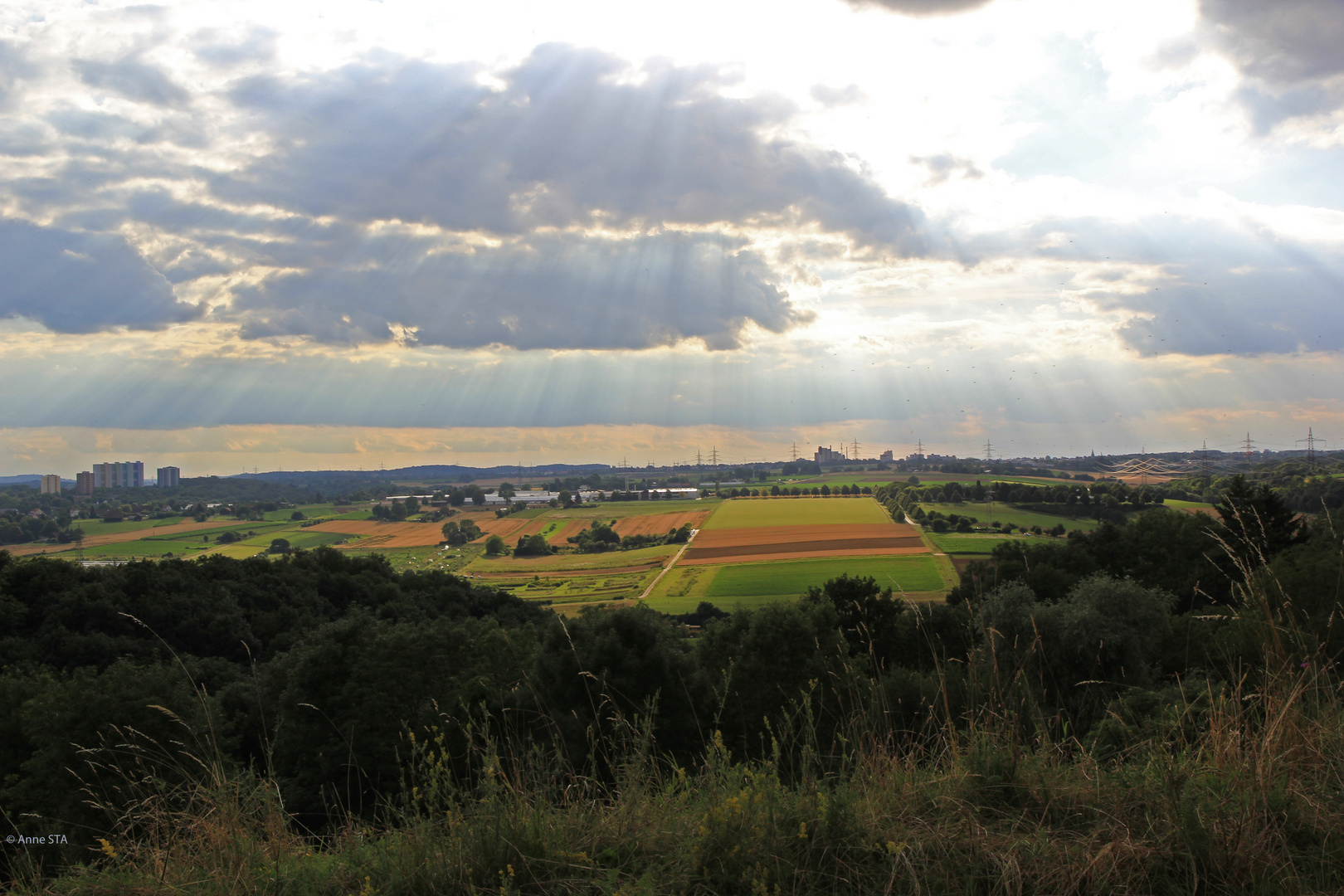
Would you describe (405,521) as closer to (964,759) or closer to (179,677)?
(179,677)

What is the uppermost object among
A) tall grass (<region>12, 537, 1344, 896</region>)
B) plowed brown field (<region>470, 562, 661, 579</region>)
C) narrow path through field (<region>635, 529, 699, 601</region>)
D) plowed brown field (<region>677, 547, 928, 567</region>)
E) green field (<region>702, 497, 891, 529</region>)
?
tall grass (<region>12, 537, 1344, 896</region>)

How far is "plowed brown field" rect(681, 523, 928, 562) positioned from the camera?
156 ft

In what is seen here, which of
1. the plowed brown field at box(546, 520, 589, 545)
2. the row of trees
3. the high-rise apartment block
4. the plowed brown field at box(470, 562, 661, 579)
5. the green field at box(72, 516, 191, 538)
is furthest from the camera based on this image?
the high-rise apartment block

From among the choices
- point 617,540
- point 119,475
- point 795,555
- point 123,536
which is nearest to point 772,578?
point 795,555

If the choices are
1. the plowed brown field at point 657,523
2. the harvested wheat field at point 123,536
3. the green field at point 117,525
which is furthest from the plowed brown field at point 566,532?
the green field at point 117,525

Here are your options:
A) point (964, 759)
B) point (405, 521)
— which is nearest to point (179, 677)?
point (964, 759)

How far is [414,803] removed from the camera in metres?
3.45

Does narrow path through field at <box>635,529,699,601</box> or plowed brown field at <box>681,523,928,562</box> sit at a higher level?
plowed brown field at <box>681,523,928,562</box>

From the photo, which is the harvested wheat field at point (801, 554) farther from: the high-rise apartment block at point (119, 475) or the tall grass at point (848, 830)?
the high-rise apartment block at point (119, 475)

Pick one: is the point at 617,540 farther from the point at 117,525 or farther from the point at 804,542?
the point at 117,525

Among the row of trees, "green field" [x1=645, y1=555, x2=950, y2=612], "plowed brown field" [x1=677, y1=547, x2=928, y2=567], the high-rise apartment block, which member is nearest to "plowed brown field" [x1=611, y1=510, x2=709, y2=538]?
the row of trees

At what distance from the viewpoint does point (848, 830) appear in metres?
3.19

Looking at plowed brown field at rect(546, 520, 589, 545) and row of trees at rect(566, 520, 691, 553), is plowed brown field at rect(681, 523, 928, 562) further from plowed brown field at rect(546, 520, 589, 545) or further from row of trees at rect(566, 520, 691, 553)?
plowed brown field at rect(546, 520, 589, 545)

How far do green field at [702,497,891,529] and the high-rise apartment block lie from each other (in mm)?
130824
